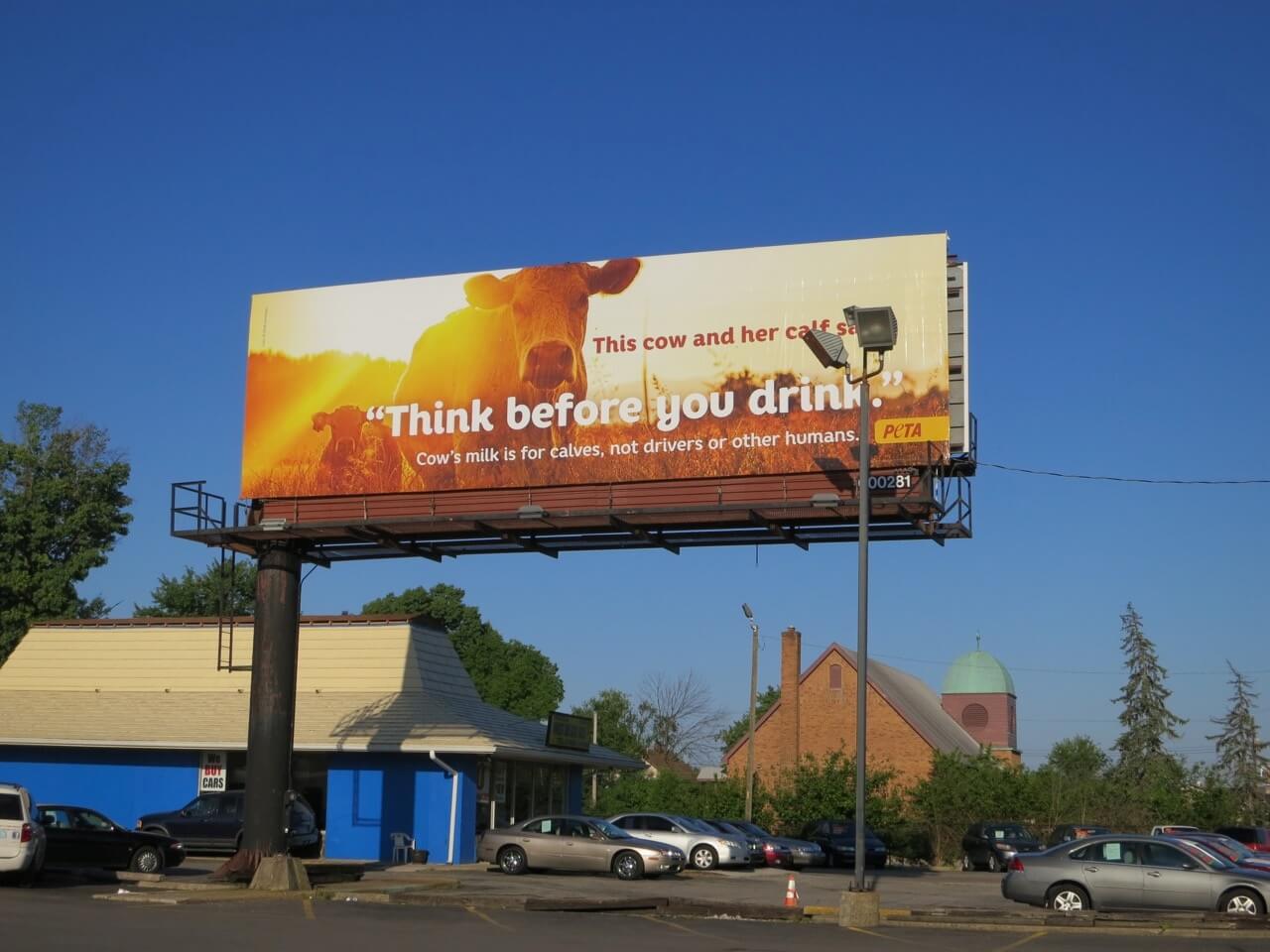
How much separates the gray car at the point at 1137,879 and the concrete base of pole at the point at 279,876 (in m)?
11.7

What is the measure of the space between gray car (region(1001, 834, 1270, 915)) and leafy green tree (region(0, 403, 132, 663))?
46480 millimetres

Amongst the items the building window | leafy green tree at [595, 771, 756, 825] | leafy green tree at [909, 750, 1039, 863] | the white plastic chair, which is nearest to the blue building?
the white plastic chair

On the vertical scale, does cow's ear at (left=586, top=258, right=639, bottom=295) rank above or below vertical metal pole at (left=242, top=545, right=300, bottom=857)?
above

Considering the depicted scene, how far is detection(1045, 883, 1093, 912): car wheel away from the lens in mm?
22125

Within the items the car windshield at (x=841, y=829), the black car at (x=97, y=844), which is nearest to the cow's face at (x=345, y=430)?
the black car at (x=97, y=844)

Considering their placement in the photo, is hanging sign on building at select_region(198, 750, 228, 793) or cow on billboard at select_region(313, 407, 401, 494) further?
hanging sign on building at select_region(198, 750, 228, 793)

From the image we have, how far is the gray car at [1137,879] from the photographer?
21.6m

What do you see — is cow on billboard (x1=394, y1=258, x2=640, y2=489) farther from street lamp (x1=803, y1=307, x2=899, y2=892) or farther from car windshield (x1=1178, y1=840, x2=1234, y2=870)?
car windshield (x1=1178, y1=840, x2=1234, y2=870)

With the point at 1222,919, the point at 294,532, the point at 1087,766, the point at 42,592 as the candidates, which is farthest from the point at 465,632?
the point at 1222,919

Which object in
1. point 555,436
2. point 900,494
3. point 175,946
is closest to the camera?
point 175,946

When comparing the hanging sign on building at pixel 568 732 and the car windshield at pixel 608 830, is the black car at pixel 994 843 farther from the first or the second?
the car windshield at pixel 608 830

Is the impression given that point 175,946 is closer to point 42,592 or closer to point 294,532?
point 294,532

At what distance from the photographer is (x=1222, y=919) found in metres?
20.1

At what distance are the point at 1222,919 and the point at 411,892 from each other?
12461 mm
